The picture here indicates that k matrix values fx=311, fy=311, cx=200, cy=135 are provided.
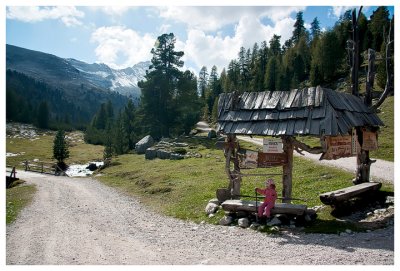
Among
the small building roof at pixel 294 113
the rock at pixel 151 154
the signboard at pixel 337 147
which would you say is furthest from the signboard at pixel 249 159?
the rock at pixel 151 154

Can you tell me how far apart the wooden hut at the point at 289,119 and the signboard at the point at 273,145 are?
19 centimetres

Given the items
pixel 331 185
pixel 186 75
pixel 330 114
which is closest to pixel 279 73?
pixel 186 75

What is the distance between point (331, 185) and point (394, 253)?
9092 mm

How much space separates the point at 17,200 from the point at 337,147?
2078cm

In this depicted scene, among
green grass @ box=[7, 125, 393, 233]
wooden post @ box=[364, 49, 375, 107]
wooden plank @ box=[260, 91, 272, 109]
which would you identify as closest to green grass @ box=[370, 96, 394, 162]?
wooden post @ box=[364, 49, 375, 107]

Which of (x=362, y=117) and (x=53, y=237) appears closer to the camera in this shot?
(x=53, y=237)

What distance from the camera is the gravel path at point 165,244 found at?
30.5 ft

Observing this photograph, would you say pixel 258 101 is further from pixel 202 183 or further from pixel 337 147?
pixel 202 183

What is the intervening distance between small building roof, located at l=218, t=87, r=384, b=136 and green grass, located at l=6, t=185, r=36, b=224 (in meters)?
12.3

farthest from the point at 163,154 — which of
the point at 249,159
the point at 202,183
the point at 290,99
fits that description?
the point at 290,99

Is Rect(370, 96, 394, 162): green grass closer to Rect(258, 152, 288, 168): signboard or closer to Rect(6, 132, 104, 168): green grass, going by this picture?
Rect(258, 152, 288, 168): signboard

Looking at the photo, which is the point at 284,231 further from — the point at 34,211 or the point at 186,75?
the point at 186,75

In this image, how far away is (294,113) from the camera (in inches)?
503

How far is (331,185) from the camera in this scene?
1781cm
